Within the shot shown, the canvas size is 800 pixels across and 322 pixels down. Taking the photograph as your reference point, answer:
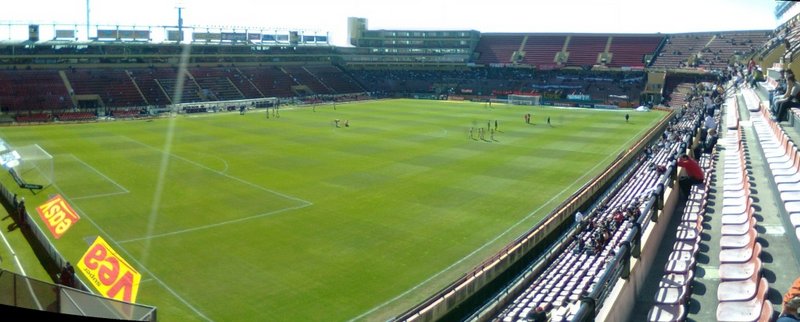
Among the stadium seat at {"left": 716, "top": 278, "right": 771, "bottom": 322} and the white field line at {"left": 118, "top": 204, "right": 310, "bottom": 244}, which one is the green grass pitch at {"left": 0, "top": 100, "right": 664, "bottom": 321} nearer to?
the white field line at {"left": 118, "top": 204, "right": 310, "bottom": 244}

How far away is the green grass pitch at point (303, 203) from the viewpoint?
18.5 metres

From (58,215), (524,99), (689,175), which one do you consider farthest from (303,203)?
(524,99)

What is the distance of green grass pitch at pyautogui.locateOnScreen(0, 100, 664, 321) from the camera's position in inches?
730

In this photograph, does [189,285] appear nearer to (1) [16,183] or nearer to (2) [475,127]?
(1) [16,183]

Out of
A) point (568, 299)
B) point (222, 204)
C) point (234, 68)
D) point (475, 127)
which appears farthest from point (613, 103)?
point (568, 299)

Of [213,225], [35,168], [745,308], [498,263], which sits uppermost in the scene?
[745,308]

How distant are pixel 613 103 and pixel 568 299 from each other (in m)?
76.9

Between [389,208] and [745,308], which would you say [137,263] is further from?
[745,308]

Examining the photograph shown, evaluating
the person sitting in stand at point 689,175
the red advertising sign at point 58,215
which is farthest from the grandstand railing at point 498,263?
the red advertising sign at point 58,215

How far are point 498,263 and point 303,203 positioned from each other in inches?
460

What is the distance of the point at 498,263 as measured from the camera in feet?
63.2

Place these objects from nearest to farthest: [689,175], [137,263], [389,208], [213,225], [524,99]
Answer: [689,175] → [137,263] → [213,225] → [389,208] → [524,99]

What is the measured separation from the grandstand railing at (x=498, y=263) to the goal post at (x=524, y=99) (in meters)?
55.7

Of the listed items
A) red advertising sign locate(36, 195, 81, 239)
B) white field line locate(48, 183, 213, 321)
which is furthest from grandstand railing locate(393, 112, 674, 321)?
red advertising sign locate(36, 195, 81, 239)
